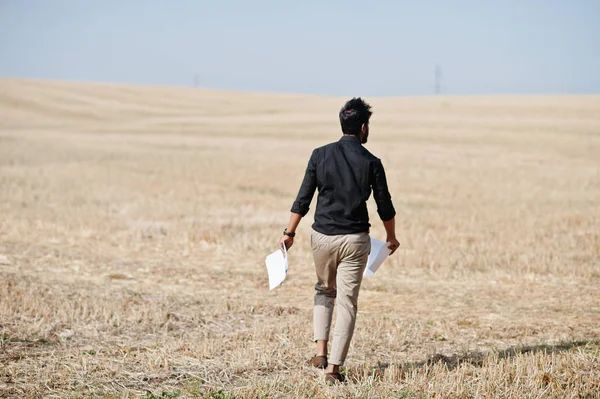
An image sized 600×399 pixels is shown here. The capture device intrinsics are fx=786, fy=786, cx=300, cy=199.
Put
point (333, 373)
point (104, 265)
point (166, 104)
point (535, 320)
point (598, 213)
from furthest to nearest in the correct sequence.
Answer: point (166, 104)
point (598, 213)
point (104, 265)
point (535, 320)
point (333, 373)

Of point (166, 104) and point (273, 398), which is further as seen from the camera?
point (166, 104)

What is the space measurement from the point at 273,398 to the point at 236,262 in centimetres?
737

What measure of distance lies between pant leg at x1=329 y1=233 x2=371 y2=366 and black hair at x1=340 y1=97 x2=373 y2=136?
0.82 meters

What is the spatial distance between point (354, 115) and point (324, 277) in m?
1.27

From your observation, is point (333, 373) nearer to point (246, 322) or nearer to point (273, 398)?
point (273, 398)

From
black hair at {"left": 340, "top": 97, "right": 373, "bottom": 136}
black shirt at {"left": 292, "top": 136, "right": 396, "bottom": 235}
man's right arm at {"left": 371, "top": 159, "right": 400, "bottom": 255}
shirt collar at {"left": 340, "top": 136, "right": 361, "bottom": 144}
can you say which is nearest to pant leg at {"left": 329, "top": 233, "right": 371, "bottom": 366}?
black shirt at {"left": 292, "top": 136, "right": 396, "bottom": 235}

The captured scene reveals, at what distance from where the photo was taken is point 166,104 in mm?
60438

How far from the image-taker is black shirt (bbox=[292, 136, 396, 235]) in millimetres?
5914

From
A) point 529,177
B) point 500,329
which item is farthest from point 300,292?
point 529,177

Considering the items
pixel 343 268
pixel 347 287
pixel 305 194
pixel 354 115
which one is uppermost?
pixel 354 115

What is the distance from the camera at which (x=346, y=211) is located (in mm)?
5910

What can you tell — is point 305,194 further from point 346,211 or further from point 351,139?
point 351,139

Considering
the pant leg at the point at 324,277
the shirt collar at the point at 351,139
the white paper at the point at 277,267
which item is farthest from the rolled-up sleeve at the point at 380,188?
the white paper at the point at 277,267

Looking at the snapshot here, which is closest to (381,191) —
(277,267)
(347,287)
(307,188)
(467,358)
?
(307,188)
